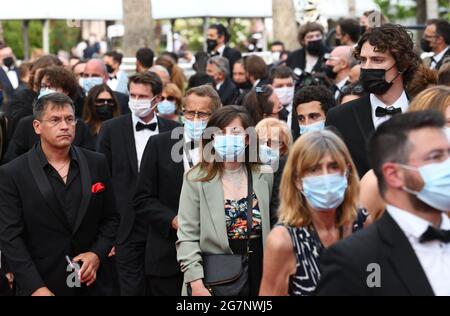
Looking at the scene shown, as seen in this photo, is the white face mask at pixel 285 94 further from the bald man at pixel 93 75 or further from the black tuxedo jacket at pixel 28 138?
the bald man at pixel 93 75

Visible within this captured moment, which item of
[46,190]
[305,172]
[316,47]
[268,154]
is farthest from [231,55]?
[305,172]

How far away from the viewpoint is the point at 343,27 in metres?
16.1

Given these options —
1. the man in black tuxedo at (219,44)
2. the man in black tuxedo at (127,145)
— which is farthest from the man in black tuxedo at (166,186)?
the man in black tuxedo at (219,44)

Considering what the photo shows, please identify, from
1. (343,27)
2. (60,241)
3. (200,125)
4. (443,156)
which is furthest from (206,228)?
(343,27)

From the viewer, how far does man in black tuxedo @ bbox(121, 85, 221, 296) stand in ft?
29.5

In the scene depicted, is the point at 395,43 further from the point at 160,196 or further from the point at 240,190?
the point at 160,196

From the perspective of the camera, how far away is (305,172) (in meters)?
5.89

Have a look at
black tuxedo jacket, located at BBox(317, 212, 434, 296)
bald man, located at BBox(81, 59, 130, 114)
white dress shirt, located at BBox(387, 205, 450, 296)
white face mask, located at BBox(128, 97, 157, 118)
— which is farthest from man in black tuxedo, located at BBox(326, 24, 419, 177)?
bald man, located at BBox(81, 59, 130, 114)

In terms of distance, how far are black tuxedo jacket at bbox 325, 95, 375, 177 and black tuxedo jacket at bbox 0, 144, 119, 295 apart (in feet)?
6.16

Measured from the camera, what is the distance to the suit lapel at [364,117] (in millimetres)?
7877

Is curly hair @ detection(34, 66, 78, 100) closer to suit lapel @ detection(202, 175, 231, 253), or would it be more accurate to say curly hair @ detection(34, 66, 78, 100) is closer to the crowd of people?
the crowd of people
